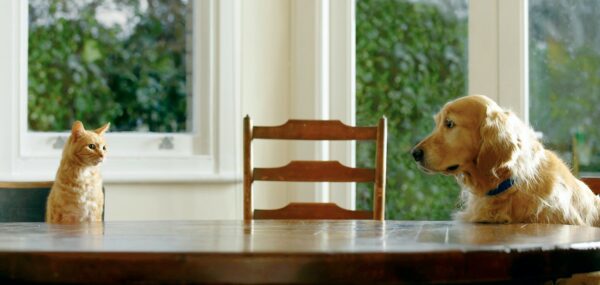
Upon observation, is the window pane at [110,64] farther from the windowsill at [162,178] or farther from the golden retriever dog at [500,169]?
the golden retriever dog at [500,169]

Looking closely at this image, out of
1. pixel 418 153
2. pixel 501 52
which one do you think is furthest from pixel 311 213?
pixel 501 52

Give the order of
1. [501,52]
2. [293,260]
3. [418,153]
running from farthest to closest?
[501,52] < [418,153] < [293,260]

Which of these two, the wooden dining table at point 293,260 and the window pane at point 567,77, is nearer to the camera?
the wooden dining table at point 293,260

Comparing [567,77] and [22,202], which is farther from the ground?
[567,77]

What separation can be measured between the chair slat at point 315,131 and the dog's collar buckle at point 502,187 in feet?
1.76

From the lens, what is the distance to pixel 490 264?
0.96 metres

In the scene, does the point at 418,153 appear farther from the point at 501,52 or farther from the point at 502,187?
the point at 501,52

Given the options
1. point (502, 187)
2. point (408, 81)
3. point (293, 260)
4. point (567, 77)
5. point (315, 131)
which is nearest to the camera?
point (293, 260)

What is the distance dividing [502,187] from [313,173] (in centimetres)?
62

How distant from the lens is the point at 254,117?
3.47 meters

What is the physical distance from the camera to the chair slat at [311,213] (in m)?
2.41

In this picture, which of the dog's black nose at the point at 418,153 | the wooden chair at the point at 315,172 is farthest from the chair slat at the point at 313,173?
the dog's black nose at the point at 418,153

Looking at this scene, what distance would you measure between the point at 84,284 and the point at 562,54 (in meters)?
2.25

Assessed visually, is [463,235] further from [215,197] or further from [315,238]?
[215,197]
